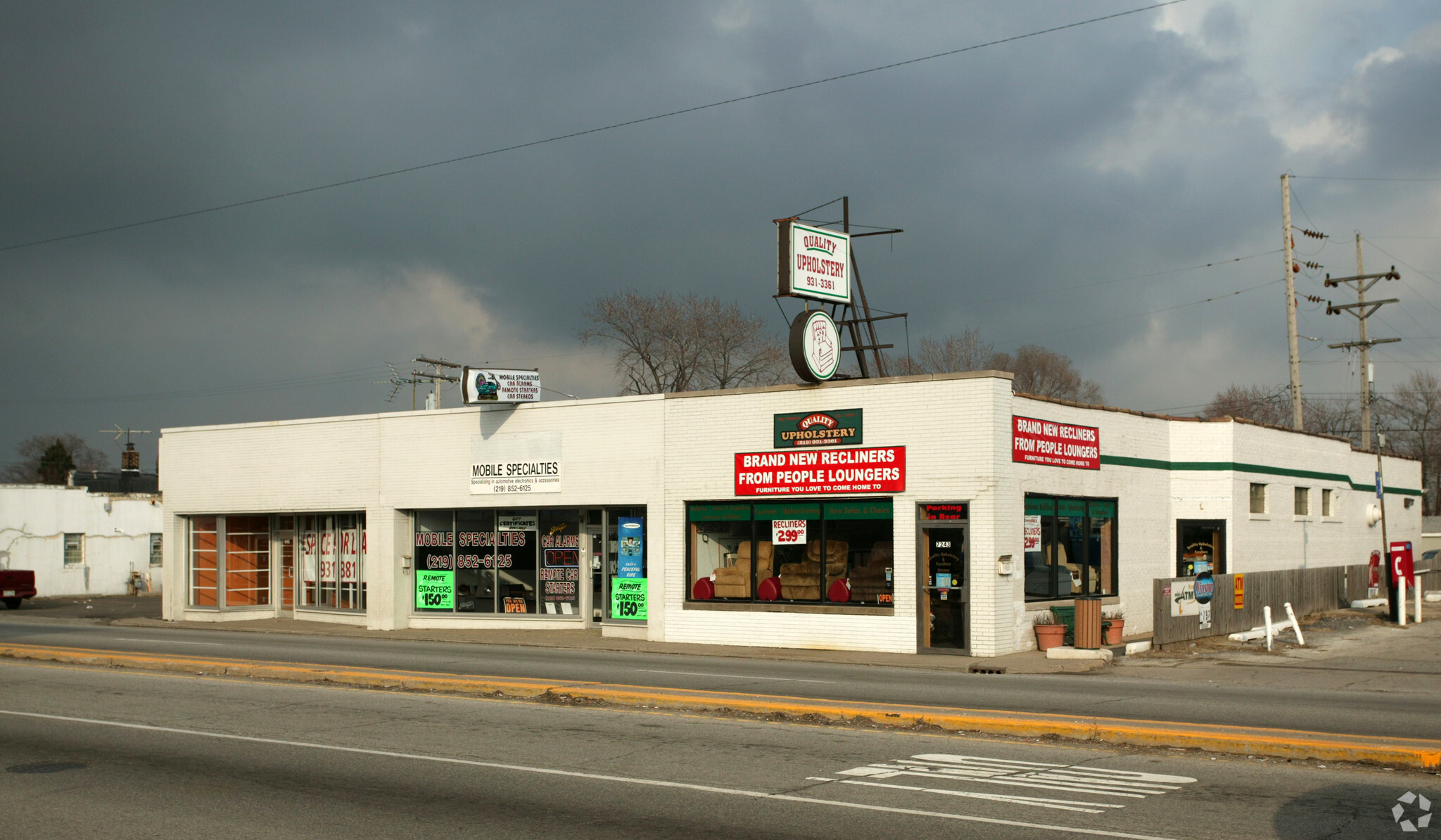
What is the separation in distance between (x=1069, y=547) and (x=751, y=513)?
21.0 ft

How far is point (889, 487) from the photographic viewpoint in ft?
73.4

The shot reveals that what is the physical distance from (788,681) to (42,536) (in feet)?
149

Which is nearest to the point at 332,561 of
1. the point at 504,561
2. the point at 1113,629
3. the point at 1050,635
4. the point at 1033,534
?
the point at 504,561

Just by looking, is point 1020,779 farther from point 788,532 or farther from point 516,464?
point 516,464

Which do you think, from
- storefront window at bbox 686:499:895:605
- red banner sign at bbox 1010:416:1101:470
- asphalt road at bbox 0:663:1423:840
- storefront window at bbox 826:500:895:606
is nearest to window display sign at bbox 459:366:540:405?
storefront window at bbox 686:499:895:605

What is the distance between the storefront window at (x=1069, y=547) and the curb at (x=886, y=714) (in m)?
9.40

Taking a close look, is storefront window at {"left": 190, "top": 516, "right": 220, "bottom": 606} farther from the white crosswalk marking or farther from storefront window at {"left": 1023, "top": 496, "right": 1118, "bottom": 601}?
the white crosswalk marking

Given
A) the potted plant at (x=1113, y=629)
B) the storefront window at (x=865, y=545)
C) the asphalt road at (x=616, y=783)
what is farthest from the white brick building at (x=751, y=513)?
the asphalt road at (x=616, y=783)

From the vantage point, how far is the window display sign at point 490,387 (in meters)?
27.0

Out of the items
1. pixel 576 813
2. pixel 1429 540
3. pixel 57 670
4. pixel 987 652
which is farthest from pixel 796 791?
pixel 1429 540

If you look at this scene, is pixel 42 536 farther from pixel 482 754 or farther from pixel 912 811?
pixel 912 811

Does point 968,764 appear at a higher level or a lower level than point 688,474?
lower

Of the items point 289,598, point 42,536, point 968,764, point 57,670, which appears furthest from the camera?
point 42,536

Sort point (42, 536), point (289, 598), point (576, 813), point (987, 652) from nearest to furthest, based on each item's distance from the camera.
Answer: point (576, 813), point (987, 652), point (289, 598), point (42, 536)
